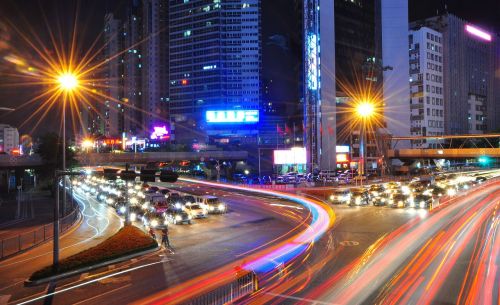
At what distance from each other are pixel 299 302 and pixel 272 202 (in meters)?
35.5

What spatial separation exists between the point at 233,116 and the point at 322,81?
50011mm

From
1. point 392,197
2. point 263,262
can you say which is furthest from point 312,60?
point 263,262

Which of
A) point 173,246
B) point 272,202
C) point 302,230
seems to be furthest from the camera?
point 272,202

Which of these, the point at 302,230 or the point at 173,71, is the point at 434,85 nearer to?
the point at 173,71

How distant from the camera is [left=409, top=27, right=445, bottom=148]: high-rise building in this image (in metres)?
127

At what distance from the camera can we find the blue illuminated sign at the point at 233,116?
145 meters

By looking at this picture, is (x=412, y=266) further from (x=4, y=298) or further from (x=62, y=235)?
(x=62, y=235)

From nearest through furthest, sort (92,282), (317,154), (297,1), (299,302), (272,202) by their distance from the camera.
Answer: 1. (299,302)
2. (92,282)
3. (272,202)
4. (317,154)
5. (297,1)

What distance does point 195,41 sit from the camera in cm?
16962

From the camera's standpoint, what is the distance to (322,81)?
336 ft

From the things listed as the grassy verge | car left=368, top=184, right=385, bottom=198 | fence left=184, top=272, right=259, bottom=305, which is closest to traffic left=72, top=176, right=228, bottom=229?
the grassy verge

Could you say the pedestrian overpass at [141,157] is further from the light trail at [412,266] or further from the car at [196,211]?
the light trail at [412,266]

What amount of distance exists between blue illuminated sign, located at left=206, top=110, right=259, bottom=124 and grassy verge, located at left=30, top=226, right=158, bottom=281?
117 metres

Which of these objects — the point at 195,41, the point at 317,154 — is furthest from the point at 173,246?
the point at 195,41
